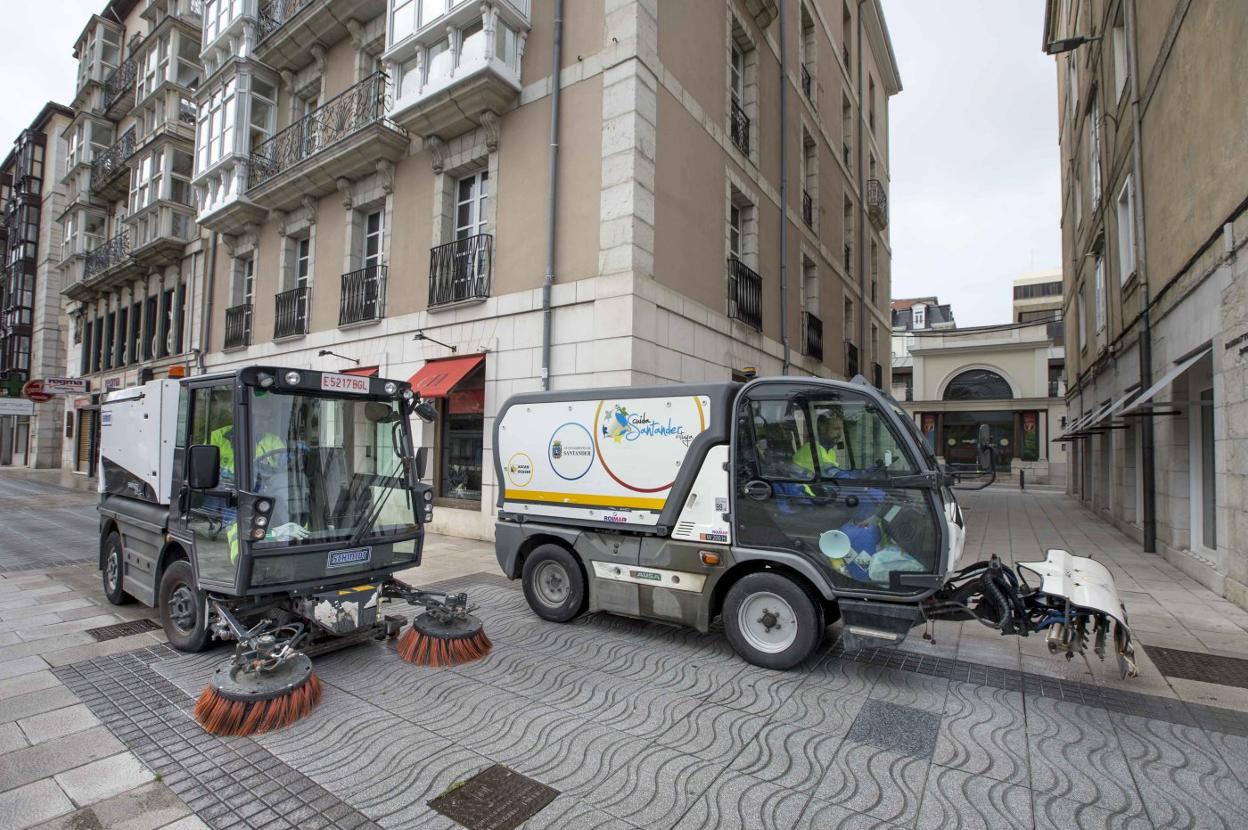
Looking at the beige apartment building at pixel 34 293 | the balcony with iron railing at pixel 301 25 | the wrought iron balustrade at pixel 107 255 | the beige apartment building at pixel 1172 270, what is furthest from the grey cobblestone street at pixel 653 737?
the beige apartment building at pixel 34 293

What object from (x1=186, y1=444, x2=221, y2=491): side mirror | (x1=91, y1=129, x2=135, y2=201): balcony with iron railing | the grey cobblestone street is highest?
(x1=91, y1=129, x2=135, y2=201): balcony with iron railing

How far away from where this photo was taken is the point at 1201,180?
727 centimetres

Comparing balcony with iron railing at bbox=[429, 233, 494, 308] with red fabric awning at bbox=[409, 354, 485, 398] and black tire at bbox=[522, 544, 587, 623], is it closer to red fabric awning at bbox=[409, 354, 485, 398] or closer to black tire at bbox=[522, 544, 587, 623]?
red fabric awning at bbox=[409, 354, 485, 398]

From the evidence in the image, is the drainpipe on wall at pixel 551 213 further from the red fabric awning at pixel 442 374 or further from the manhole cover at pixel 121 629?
the manhole cover at pixel 121 629

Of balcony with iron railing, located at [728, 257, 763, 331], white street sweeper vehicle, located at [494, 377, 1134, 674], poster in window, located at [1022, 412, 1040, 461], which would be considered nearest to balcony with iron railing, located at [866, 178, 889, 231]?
balcony with iron railing, located at [728, 257, 763, 331]

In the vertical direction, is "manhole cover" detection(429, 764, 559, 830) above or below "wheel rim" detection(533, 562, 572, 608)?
below

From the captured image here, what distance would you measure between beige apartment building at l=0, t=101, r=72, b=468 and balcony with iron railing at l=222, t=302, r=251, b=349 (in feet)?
64.6

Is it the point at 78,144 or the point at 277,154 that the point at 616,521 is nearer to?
the point at 277,154

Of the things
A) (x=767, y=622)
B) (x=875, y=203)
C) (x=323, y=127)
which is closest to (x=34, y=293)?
(x=323, y=127)

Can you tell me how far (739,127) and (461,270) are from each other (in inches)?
259

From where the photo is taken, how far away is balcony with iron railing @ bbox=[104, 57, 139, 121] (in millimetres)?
24469

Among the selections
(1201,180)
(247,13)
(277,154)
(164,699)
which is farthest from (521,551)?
(247,13)

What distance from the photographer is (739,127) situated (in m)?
12.6

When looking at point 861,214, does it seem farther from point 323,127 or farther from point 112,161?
point 112,161
